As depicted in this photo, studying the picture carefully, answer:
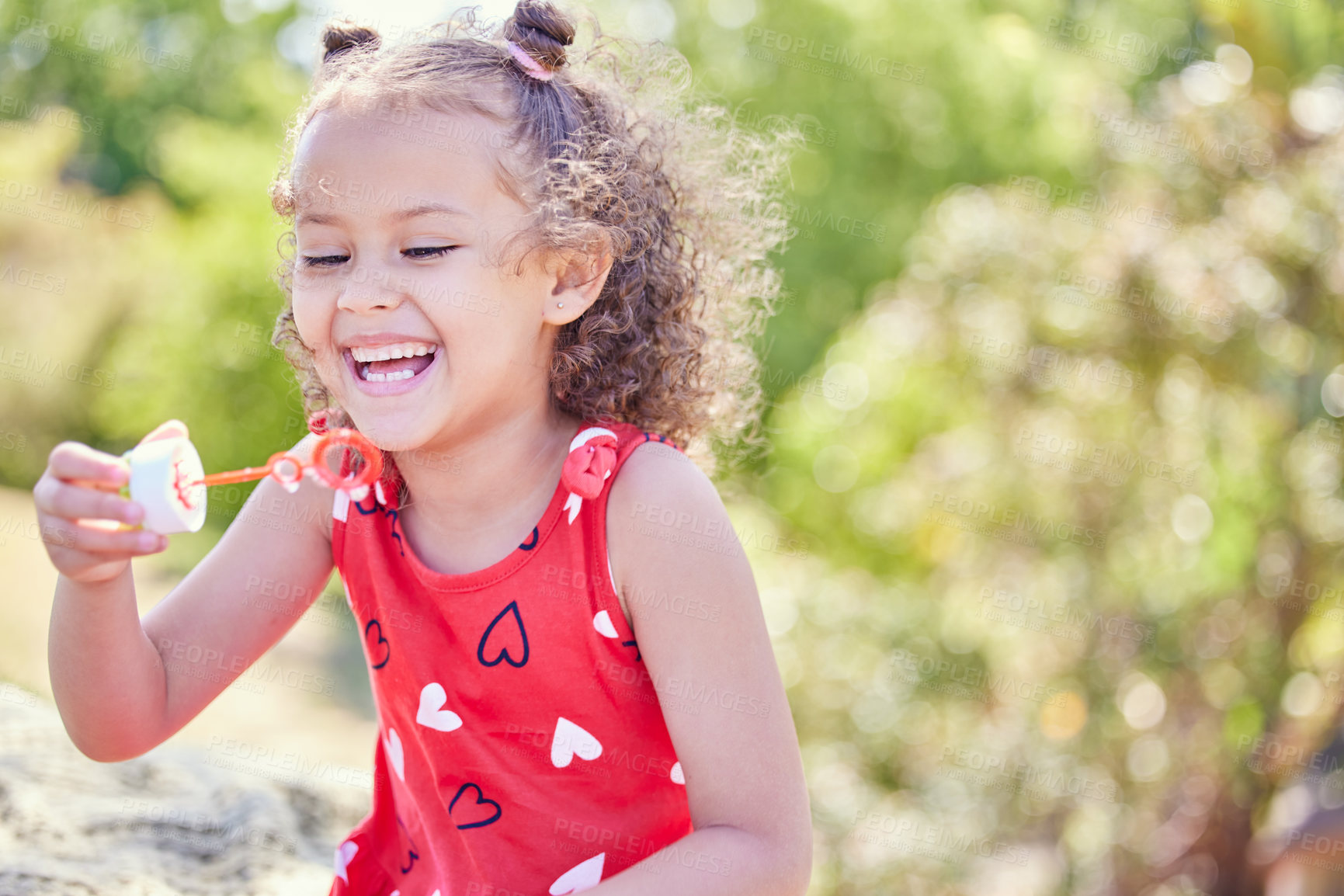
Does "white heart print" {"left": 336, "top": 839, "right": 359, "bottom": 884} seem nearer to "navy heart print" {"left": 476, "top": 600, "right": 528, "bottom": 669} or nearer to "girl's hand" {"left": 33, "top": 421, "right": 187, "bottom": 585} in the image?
"navy heart print" {"left": 476, "top": 600, "right": 528, "bottom": 669}

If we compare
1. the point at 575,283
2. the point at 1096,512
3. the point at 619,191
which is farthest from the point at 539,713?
the point at 1096,512

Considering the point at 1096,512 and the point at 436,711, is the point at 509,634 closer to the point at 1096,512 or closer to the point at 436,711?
the point at 436,711

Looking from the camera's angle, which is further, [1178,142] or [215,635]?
[1178,142]

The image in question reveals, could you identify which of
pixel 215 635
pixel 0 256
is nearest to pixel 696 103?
pixel 215 635

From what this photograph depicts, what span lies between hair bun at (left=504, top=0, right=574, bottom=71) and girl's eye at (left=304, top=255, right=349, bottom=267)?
409 mm

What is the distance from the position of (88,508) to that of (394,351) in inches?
16.3

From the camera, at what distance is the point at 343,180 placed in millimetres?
1392

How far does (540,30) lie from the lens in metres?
1.60

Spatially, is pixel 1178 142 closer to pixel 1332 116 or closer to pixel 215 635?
pixel 1332 116

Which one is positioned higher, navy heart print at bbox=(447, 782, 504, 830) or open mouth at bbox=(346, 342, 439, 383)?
open mouth at bbox=(346, 342, 439, 383)

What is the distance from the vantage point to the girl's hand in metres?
1.13

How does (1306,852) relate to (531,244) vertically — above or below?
below

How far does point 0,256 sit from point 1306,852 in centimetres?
951

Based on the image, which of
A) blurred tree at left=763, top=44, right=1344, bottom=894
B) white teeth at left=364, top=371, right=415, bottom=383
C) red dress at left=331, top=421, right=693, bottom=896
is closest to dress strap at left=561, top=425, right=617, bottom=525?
red dress at left=331, top=421, right=693, bottom=896
